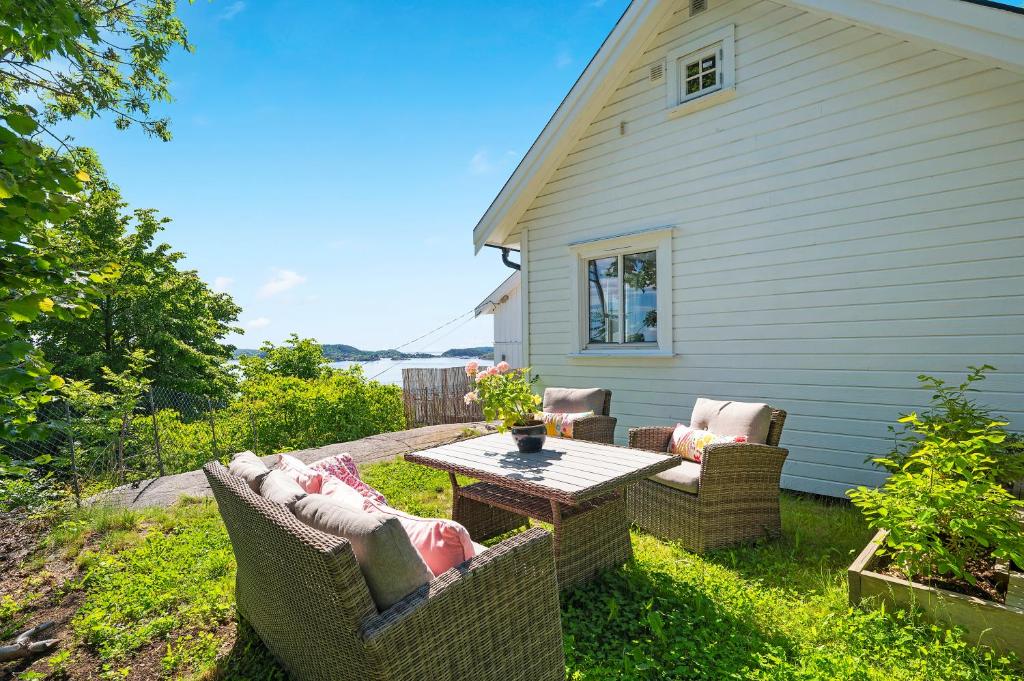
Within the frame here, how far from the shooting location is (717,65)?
5.06 m

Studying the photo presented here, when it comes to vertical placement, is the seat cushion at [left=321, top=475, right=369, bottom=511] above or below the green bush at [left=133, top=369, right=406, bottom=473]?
above

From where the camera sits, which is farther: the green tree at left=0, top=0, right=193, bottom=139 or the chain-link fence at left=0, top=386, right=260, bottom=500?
the green tree at left=0, top=0, right=193, bottom=139

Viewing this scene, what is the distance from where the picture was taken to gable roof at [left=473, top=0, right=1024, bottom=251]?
3.27 m

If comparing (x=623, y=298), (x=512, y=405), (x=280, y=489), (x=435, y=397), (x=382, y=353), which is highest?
A: (x=623, y=298)

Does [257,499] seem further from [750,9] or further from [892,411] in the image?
[750,9]

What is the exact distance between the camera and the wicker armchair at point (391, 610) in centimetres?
136

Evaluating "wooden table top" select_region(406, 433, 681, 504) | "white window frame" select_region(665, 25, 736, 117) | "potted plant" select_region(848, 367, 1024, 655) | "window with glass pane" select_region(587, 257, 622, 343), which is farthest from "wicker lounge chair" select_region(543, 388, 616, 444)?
"white window frame" select_region(665, 25, 736, 117)

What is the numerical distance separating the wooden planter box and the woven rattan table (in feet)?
3.55

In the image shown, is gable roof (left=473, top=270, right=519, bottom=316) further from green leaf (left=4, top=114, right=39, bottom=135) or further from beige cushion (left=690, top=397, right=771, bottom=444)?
green leaf (left=4, top=114, right=39, bottom=135)

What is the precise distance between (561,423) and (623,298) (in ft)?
6.96

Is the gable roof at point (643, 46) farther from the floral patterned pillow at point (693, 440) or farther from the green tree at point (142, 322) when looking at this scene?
the green tree at point (142, 322)

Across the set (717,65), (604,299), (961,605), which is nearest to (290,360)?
(604,299)

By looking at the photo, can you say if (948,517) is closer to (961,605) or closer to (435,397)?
(961,605)

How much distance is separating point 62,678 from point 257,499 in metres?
1.54
